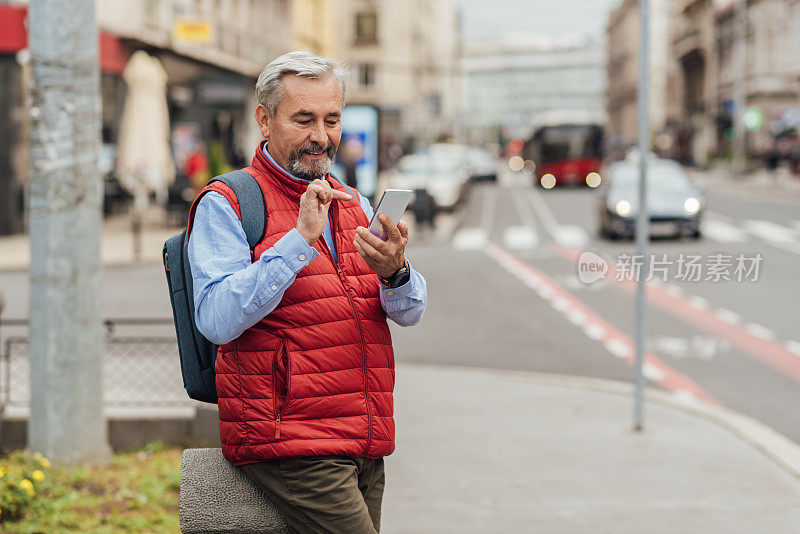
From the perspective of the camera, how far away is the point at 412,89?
75875 millimetres

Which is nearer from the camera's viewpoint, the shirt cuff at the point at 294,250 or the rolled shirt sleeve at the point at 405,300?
the shirt cuff at the point at 294,250

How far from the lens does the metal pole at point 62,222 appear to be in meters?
5.55

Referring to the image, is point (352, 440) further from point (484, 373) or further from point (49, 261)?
point (484, 373)

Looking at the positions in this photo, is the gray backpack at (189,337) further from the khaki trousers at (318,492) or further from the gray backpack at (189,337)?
the khaki trousers at (318,492)

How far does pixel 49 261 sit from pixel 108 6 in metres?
22.4

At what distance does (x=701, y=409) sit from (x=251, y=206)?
Answer: 18.3 ft

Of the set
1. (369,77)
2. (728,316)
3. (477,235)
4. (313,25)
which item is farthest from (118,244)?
(369,77)

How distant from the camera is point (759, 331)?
11766 millimetres

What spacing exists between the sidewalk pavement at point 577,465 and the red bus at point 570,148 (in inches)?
1420

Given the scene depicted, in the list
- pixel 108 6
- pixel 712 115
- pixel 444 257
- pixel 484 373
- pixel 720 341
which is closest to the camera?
pixel 484 373

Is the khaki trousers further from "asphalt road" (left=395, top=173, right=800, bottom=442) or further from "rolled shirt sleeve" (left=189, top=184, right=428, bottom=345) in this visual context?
"asphalt road" (left=395, top=173, right=800, bottom=442)

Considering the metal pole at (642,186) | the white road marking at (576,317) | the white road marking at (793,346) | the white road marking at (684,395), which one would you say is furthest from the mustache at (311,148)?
the white road marking at (576,317)

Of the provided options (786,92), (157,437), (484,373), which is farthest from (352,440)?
(786,92)

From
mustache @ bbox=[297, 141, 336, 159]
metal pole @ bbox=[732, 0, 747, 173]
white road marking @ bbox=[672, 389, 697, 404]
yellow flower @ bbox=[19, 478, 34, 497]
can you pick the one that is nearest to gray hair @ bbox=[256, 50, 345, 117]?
mustache @ bbox=[297, 141, 336, 159]
